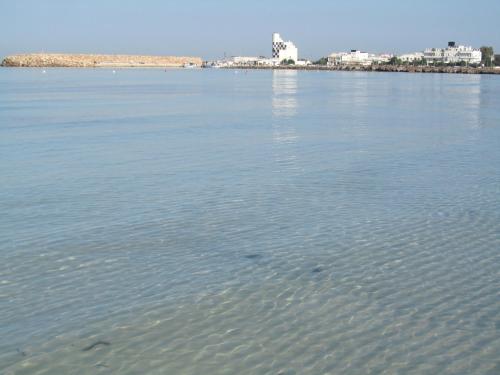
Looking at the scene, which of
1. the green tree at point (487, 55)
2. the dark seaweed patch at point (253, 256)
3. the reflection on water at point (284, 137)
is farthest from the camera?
the green tree at point (487, 55)

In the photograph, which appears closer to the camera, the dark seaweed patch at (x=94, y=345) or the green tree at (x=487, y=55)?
the dark seaweed patch at (x=94, y=345)

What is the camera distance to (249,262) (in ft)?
27.3

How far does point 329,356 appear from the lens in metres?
5.81

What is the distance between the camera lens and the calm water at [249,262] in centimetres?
591

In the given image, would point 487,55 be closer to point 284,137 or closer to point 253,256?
point 284,137

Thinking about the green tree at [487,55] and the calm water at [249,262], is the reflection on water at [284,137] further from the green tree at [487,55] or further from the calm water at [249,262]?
the green tree at [487,55]

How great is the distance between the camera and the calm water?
5906 millimetres

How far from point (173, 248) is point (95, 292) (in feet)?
6.10

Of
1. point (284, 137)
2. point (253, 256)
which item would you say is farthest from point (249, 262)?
point (284, 137)

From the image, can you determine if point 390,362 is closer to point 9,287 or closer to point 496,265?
point 496,265

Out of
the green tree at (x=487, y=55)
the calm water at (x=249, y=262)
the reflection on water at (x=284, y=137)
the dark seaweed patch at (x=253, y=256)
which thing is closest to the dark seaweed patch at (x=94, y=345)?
the calm water at (x=249, y=262)

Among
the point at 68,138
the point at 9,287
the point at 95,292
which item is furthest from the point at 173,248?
the point at 68,138

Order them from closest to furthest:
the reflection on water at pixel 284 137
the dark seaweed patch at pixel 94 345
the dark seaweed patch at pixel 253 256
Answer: the dark seaweed patch at pixel 94 345
the dark seaweed patch at pixel 253 256
the reflection on water at pixel 284 137

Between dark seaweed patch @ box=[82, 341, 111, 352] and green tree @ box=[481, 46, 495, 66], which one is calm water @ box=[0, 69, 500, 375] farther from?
green tree @ box=[481, 46, 495, 66]
